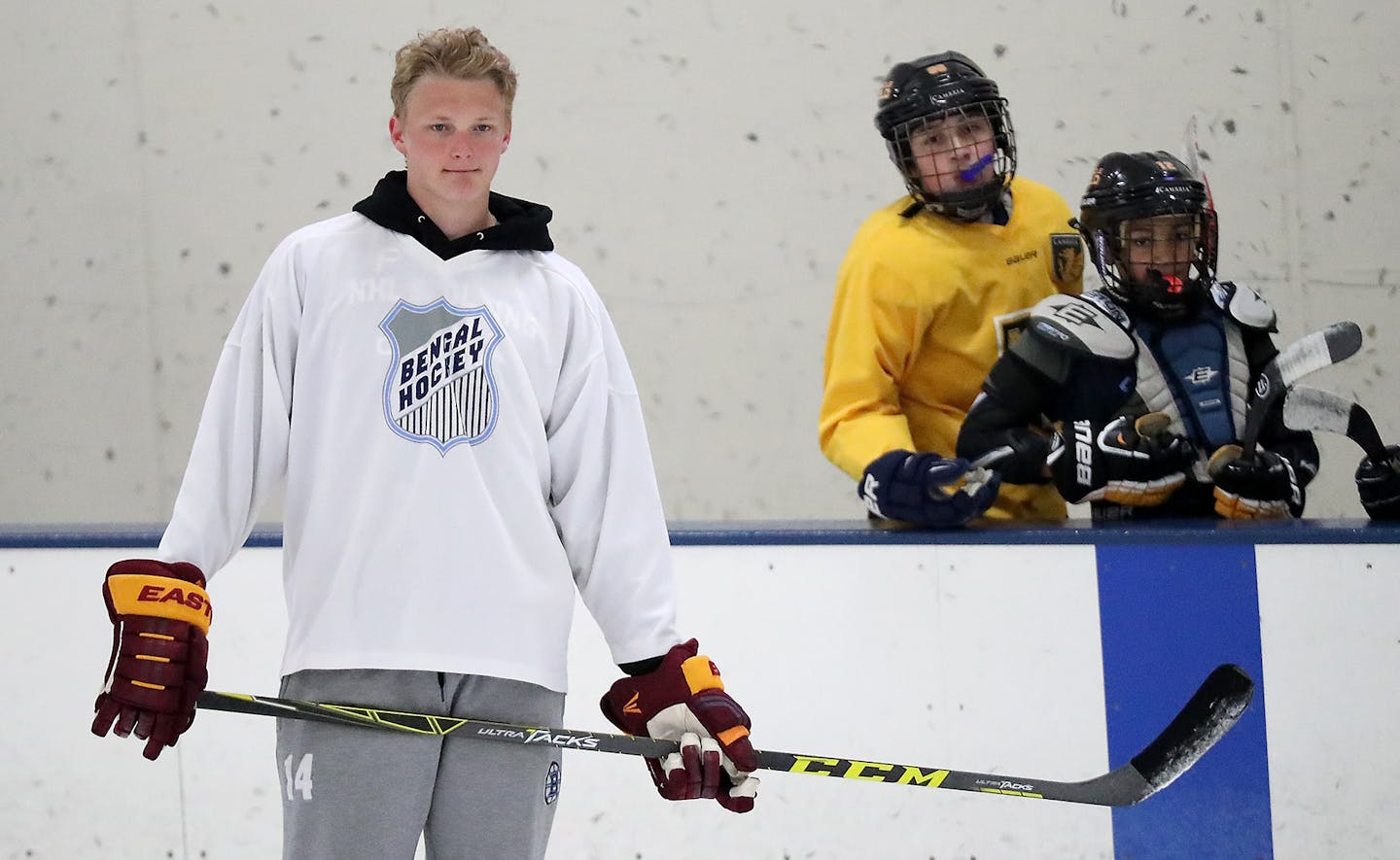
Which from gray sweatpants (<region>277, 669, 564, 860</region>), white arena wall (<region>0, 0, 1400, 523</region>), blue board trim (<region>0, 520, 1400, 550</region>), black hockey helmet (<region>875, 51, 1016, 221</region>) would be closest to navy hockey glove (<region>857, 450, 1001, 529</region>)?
blue board trim (<region>0, 520, 1400, 550</region>)

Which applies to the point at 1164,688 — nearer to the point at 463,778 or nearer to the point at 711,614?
the point at 711,614

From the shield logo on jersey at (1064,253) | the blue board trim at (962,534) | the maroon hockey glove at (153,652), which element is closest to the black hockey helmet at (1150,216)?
the shield logo on jersey at (1064,253)

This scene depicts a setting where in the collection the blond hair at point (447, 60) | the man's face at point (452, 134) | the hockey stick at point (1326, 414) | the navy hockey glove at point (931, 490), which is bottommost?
the navy hockey glove at point (931, 490)

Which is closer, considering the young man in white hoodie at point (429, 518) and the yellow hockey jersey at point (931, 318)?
the young man in white hoodie at point (429, 518)

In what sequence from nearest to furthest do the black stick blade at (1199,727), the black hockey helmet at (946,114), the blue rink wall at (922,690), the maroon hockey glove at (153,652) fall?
the maroon hockey glove at (153,652) < the black stick blade at (1199,727) < the blue rink wall at (922,690) < the black hockey helmet at (946,114)

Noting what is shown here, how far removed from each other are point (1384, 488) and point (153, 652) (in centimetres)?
170

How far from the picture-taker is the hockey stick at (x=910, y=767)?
1448 mm

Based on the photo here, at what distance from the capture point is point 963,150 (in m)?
2.47

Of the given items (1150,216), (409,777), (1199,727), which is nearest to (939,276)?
(1150,216)

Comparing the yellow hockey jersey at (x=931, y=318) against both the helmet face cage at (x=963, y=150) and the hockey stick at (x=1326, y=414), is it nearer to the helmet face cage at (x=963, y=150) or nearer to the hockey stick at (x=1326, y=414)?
the helmet face cage at (x=963, y=150)

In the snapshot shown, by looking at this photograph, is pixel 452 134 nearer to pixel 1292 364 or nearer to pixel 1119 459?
pixel 1119 459

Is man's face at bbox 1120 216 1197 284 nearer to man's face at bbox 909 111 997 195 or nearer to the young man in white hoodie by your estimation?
man's face at bbox 909 111 997 195

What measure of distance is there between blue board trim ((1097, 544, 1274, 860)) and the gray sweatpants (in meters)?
1.00

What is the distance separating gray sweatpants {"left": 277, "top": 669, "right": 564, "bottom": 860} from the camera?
1.44m
